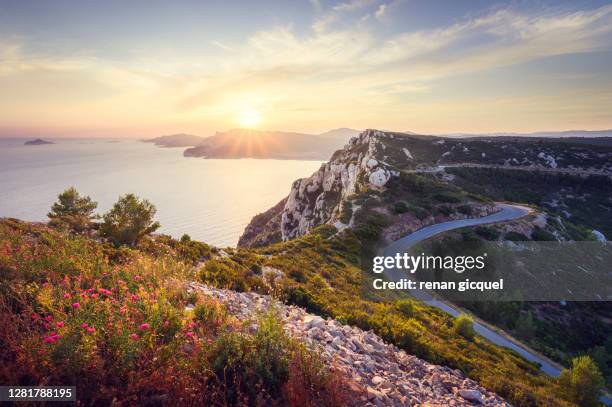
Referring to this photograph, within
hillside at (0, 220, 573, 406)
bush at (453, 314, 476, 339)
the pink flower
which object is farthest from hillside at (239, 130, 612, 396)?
the pink flower

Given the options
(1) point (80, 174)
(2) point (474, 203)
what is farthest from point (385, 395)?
(1) point (80, 174)

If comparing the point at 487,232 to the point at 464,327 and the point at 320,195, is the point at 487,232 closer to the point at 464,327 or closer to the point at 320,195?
the point at 464,327

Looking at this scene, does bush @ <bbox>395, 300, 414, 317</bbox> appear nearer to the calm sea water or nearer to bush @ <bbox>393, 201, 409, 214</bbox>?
bush @ <bbox>393, 201, 409, 214</bbox>

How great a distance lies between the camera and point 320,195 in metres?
71.5

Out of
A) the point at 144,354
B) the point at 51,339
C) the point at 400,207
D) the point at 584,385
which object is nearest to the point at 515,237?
the point at 400,207

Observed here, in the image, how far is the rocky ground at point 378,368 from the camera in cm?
639

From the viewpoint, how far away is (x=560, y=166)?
358 ft

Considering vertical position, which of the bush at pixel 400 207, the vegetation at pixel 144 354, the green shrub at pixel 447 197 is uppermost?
the vegetation at pixel 144 354

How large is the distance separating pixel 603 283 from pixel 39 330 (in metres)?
56.0

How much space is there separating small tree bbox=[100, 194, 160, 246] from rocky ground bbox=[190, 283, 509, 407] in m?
10.4

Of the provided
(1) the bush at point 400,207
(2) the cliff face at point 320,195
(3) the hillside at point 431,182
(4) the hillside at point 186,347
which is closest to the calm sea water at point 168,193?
(2) the cliff face at point 320,195

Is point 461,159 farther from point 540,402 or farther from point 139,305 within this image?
point 139,305

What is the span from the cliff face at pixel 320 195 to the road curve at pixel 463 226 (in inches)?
588

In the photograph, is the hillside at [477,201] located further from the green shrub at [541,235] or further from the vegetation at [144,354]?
the vegetation at [144,354]
